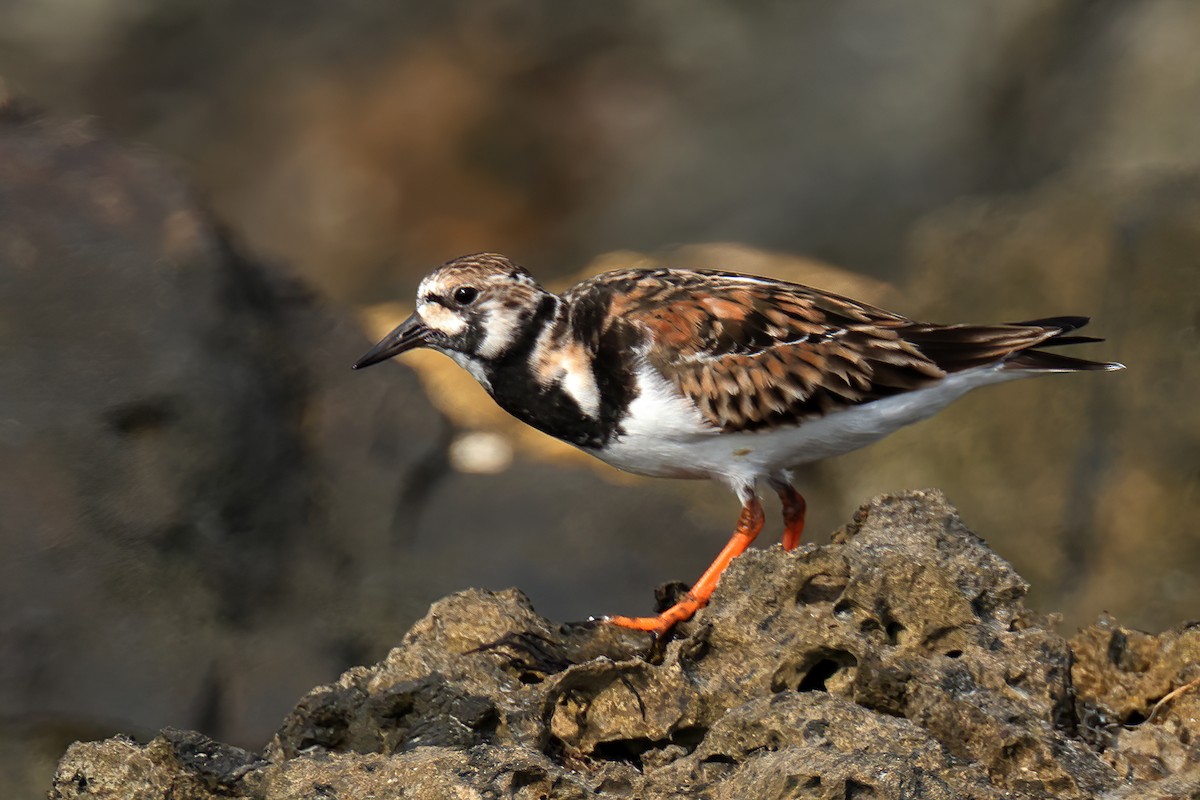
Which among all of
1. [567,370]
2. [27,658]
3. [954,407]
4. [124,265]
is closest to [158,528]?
[27,658]

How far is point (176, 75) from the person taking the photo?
8367 mm

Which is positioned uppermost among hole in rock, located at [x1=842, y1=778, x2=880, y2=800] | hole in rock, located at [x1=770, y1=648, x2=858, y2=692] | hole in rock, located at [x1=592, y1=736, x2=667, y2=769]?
hole in rock, located at [x1=770, y1=648, x2=858, y2=692]

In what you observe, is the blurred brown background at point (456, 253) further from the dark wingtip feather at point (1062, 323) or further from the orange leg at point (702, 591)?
the dark wingtip feather at point (1062, 323)

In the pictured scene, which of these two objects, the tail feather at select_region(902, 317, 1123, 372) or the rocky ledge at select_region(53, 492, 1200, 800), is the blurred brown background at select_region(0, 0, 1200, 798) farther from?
the rocky ledge at select_region(53, 492, 1200, 800)

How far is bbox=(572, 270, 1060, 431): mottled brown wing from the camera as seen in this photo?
4172 mm

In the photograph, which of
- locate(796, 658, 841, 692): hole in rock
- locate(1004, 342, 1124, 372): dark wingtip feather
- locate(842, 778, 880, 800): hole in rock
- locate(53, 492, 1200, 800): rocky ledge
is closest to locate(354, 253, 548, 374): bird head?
locate(53, 492, 1200, 800): rocky ledge

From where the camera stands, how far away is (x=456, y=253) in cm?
839

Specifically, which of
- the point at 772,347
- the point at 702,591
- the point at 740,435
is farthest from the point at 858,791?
the point at 772,347

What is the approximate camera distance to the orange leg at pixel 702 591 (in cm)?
368

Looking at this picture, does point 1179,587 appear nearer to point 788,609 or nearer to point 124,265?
point 788,609

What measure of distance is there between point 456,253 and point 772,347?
4402 mm

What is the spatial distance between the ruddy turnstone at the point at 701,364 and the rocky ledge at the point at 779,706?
0.87 metres

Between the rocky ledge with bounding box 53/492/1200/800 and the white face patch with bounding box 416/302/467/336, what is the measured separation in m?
1.15

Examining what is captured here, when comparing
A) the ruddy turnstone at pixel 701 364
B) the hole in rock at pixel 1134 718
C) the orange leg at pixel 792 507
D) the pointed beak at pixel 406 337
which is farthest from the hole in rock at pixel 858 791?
the pointed beak at pixel 406 337
